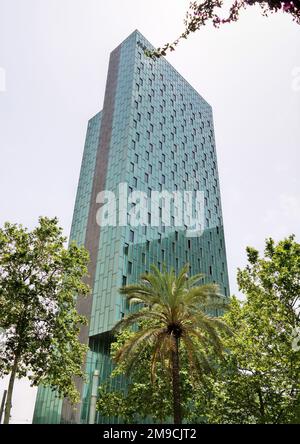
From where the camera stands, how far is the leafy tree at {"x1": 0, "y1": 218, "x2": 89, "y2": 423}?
2317 cm

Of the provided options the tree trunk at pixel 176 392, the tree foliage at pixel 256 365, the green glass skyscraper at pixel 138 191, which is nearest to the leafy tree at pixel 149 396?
the tree foliage at pixel 256 365

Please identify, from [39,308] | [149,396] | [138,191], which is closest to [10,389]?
[39,308]

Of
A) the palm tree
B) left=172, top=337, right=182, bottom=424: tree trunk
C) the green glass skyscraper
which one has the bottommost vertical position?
left=172, top=337, right=182, bottom=424: tree trunk

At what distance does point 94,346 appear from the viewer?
4406cm

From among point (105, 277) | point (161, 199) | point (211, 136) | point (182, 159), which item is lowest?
point (105, 277)

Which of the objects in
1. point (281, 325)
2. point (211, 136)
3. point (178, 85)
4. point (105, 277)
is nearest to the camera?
point (281, 325)

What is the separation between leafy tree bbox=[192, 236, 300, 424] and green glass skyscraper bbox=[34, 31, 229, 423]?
754 inches

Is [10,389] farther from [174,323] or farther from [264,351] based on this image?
[264,351]

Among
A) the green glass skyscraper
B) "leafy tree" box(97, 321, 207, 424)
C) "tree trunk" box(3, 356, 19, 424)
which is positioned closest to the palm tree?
"leafy tree" box(97, 321, 207, 424)

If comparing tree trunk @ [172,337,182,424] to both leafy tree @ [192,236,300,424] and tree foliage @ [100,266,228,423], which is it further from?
leafy tree @ [192,236,300,424]

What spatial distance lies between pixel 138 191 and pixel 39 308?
30.7 metres

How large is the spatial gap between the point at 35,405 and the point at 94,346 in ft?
36.6
